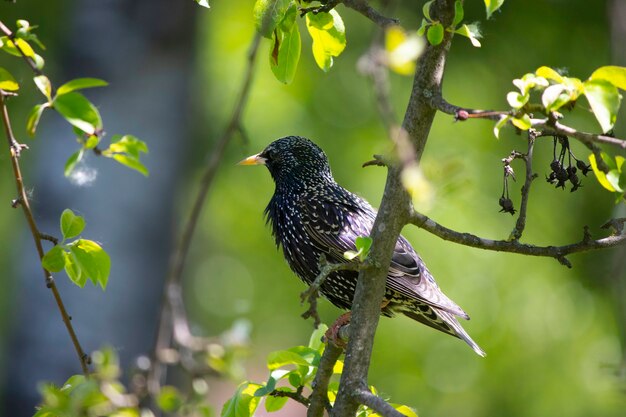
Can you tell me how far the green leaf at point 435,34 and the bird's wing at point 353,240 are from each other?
172 centimetres

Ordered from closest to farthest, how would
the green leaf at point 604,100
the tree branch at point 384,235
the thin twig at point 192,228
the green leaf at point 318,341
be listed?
the green leaf at point 604,100, the tree branch at point 384,235, the green leaf at point 318,341, the thin twig at point 192,228

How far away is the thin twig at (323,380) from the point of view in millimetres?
2367

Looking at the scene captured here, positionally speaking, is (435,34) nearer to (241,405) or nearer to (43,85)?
(43,85)

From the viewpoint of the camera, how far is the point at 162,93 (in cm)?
600

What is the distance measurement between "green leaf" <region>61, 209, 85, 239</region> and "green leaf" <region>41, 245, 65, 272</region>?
0.04 meters

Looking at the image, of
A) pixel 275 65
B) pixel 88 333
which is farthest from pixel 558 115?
pixel 88 333

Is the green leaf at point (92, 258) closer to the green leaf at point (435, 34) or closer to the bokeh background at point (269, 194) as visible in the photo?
the green leaf at point (435, 34)

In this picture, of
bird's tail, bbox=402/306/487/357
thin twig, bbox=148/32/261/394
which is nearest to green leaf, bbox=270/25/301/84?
thin twig, bbox=148/32/261/394

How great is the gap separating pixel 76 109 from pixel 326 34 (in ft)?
2.26

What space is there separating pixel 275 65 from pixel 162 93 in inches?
149

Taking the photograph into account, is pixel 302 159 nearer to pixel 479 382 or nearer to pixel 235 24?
pixel 479 382

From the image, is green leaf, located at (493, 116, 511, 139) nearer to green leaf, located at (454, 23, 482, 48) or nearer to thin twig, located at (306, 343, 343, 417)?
green leaf, located at (454, 23, 482, 48)

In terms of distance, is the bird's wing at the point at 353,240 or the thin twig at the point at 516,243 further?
the bird's wing at the point at 353,240

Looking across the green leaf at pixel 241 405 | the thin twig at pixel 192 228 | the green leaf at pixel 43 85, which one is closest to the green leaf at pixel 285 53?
the thin twig at pixel 192 228
